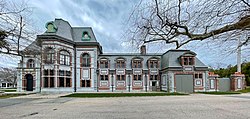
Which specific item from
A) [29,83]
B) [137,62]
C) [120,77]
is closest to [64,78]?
[29,83]

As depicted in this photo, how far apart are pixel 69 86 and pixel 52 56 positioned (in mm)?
23402

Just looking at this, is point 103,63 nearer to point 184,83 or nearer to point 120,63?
point 120,63

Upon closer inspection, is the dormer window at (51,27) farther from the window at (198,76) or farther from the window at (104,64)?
the window at (198,76)

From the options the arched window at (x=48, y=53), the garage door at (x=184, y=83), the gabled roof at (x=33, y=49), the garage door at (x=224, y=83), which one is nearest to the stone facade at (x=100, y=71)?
the garage door at (x=184, y=83)

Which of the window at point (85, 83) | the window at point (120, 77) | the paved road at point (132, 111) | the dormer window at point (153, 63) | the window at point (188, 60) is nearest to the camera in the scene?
the paved road at point (132, 111)

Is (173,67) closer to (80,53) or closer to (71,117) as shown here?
(80,53)

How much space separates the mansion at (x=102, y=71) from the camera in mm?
37000

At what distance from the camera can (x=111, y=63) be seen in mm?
42000

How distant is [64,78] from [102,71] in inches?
255

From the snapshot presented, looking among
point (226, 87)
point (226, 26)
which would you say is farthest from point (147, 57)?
point (226, 26)

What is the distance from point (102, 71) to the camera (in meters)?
40.8

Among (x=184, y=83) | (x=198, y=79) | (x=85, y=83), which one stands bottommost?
(x=85, y=83)

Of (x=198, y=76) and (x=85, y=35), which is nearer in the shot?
(x=198, y=76)

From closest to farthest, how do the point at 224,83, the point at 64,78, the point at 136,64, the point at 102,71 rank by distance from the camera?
the point at 64,78
the point at 102,71
the point at 224,83
the point at 136,64
